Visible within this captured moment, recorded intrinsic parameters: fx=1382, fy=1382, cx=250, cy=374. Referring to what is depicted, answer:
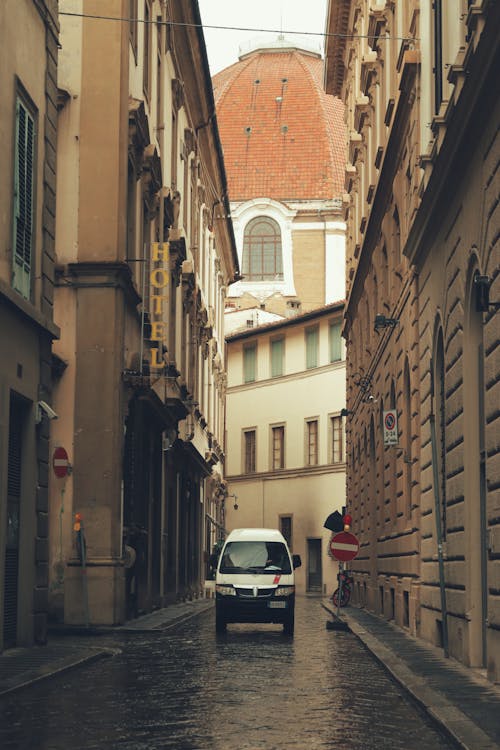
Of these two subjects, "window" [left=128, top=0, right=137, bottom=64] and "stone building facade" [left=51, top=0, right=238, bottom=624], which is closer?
"stone building facade" [left=51, top=0, right=238, bottom=624]

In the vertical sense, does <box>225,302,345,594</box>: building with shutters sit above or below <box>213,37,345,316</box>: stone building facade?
below

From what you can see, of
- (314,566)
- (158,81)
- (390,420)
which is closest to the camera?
(390,420)

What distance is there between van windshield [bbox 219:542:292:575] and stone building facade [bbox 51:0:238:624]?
187 centimetres

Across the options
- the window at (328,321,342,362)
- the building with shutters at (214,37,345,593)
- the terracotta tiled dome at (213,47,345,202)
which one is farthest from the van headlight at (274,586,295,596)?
the terracotta tiled dome at (213,47,345,202)

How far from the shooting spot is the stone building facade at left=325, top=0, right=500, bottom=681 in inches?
545

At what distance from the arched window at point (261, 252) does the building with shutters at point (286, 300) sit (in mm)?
58

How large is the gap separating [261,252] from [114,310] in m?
55.2

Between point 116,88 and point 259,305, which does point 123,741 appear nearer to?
point 116,88

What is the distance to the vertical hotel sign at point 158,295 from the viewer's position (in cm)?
2838

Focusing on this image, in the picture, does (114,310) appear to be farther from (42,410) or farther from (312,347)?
(312,347)

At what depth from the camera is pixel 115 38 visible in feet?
82.9

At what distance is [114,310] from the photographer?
24719 millimetres

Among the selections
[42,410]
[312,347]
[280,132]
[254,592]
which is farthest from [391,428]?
[280,132]

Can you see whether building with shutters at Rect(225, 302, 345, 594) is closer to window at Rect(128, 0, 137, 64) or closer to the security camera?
window at Rect(128, 0, 137, 64)
